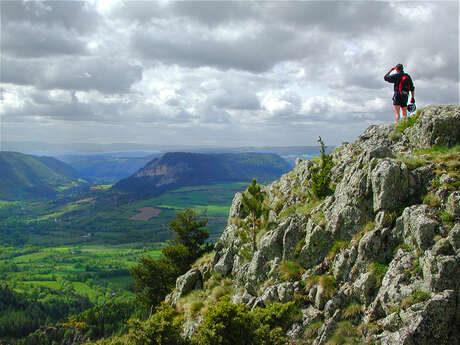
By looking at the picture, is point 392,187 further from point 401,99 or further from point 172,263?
point 172,263

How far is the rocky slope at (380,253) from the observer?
15016 millimetres

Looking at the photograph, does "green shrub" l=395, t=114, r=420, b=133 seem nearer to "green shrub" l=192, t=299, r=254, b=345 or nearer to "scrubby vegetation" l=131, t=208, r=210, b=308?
"green shrub" l=192, t=299, r=254, b=345

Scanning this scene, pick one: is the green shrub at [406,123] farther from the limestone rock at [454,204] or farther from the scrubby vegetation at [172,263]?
the scrubby vegetation at [172,263]

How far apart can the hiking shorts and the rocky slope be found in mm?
1814

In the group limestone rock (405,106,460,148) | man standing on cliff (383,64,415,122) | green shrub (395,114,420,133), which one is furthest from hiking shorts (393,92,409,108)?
limestone rock (405,106,460,148)

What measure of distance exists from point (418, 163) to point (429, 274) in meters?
8.64

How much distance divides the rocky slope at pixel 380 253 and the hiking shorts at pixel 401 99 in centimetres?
181

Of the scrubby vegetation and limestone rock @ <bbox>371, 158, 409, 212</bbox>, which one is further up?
limestone rock @ <bbox>371, 158, 409, 212</bbox>

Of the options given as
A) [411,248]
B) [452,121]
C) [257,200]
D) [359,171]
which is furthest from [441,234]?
[257,200]

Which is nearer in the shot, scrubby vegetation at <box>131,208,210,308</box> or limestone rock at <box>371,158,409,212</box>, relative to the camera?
limestone rock at <box>371,158,409,212</box>

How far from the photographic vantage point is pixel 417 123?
2619 cm

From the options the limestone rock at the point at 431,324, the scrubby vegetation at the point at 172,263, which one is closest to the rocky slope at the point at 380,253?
the limestone rock at the point at 431,324

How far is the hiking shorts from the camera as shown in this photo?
28.0 m

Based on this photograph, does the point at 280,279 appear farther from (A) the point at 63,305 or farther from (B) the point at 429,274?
(A) the point at 63,305
